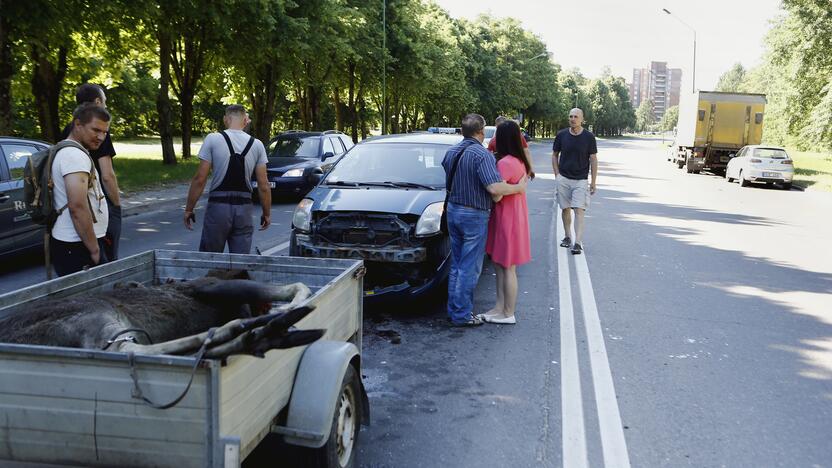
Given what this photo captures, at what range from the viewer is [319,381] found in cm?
304

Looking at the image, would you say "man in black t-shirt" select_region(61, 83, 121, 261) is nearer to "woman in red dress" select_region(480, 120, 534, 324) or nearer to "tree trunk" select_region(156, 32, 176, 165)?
"woman in red dress" select_region(480, 120, 534, 324)

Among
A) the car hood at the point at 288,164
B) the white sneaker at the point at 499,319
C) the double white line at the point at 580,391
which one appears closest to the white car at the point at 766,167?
the car hood at the point at 288,164

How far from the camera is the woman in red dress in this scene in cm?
641

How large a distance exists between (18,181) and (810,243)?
465 inches

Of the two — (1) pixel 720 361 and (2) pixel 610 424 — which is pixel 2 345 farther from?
(1) pixel 720 361

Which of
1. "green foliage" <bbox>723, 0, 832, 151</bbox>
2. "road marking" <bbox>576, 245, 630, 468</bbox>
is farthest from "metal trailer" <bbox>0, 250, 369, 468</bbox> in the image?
"green foliage" <bbox>723, 0, 832, 151</bbox>

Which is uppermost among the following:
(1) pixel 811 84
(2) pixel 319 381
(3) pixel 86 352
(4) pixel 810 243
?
(1) pixel 811 84

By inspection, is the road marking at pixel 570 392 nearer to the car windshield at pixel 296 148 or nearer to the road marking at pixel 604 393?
the road marking at pixel 604 393

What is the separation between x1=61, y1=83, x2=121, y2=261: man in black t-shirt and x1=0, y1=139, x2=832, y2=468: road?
6.81ft

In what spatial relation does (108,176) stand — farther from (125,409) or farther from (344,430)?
(125,409)

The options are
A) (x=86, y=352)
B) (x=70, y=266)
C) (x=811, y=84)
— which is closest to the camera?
(x=86, y=352)

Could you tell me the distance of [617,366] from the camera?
5371mm

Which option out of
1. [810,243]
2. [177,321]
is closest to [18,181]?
[177,321]

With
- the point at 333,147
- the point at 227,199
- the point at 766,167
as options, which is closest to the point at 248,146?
the point at 227,199
